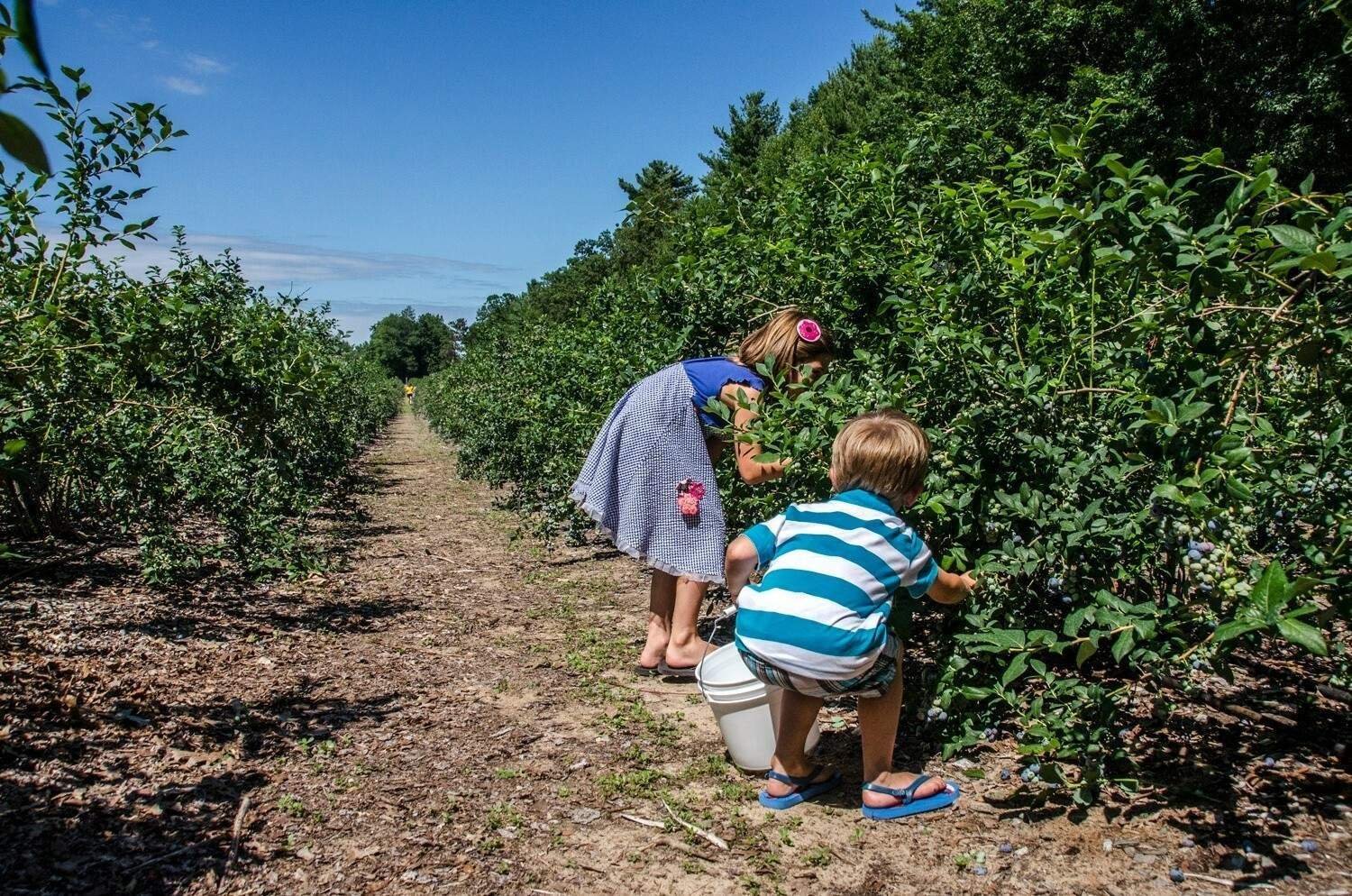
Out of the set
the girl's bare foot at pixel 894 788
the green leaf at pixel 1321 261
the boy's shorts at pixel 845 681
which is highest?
the green leaf at pixel 1321 261

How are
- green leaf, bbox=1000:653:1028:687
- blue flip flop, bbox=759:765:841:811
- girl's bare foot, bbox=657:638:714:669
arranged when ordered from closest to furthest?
green leaf, bbox=1000:653:1028:687 < blue flip flop, bbox=759:765:841:811 < girl's bare foot, bbox=657:638:714:669

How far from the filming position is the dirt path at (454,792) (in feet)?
7.82

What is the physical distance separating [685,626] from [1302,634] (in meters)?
2.41

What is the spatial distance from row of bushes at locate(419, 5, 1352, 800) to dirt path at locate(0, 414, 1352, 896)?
309 millimetres

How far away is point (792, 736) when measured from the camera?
2.71m

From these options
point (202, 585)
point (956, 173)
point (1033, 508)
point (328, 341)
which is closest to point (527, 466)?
point (202, 585)

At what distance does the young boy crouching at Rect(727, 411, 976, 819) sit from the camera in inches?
97.8

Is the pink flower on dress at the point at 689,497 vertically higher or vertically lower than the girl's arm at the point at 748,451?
lower

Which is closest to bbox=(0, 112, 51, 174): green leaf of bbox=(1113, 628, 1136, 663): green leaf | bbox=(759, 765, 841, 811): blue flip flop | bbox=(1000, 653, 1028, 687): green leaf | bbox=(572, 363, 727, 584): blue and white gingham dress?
bbox=(1113, 628, 1136, 663): green leaf

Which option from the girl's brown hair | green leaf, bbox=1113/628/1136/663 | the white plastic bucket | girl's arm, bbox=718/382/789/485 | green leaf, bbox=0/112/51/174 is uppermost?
the girl's brown hair

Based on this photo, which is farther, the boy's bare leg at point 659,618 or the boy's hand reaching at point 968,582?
the boy's bare leg at point 659,618

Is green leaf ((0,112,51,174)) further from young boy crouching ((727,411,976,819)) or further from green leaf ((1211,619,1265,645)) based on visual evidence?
young boy crouching ((727,411,976,819))

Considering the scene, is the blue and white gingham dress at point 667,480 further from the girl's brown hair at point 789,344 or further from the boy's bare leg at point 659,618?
the girl's brown hair at point 789,344

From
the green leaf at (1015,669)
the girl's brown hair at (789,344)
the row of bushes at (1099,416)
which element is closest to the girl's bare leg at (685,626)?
the row of bushes at (1099,416)
